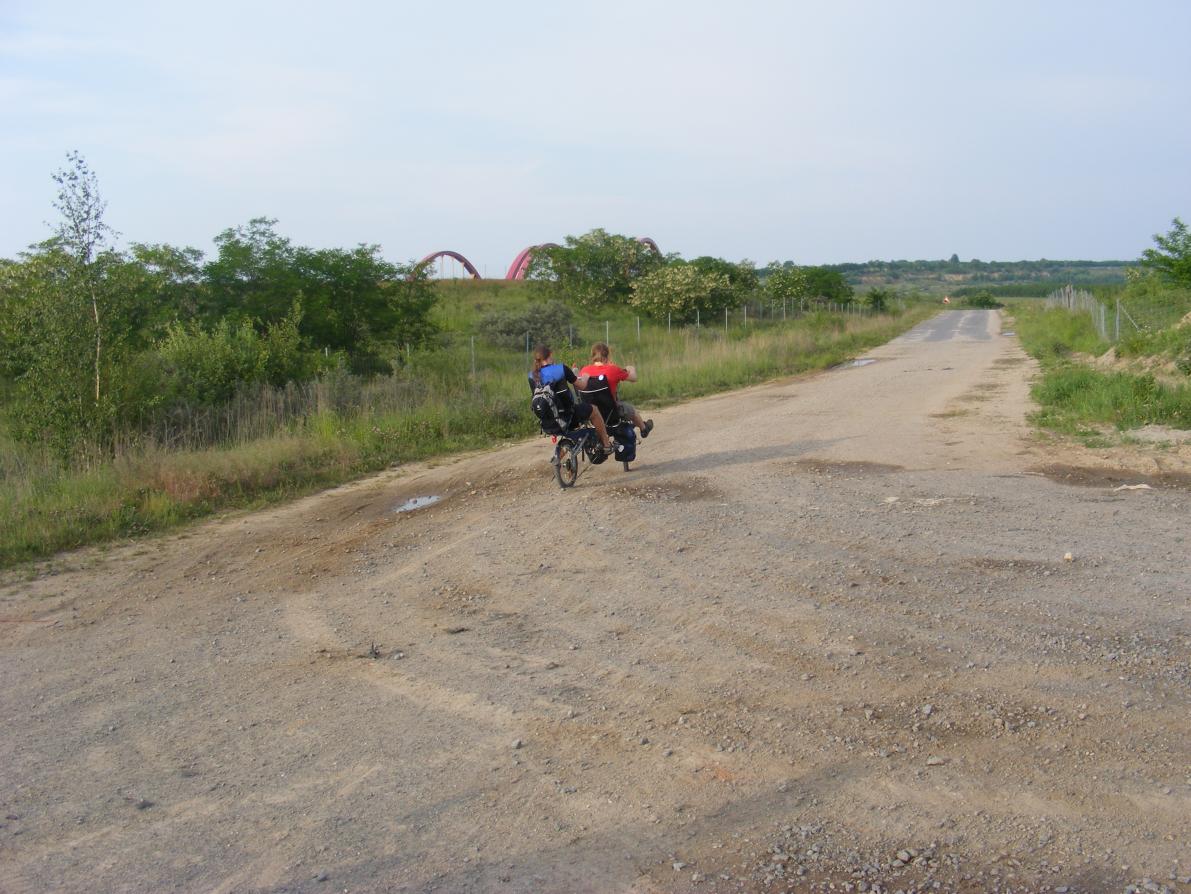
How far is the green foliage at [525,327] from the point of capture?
29328 mm

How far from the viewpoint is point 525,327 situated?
30031mm

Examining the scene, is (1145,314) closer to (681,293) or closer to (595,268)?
(681,293)

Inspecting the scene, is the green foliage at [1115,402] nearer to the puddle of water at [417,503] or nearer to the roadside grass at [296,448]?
the roadside grass at [296,448]

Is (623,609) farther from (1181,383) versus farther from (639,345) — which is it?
(639,345)

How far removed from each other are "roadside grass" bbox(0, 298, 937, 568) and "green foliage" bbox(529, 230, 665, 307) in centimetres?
1756

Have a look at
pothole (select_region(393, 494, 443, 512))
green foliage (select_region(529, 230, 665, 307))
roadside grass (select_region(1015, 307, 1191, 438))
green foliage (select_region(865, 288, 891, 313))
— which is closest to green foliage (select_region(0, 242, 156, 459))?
pothole (select_region(393, 494, 443, 512))

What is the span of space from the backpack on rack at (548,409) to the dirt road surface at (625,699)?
93 centimetres

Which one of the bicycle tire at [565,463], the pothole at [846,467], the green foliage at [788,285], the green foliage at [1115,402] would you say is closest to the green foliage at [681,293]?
the green foliage at [788,285]

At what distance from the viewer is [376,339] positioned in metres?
22.8

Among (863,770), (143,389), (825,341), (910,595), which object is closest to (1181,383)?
(910,595)

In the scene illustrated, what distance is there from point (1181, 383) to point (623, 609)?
434 inches

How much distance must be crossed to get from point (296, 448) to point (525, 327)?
1825cm

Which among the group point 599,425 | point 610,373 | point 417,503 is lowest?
point 417,503

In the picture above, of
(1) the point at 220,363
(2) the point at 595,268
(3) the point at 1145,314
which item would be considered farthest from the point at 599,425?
(2) the point at 595,268
